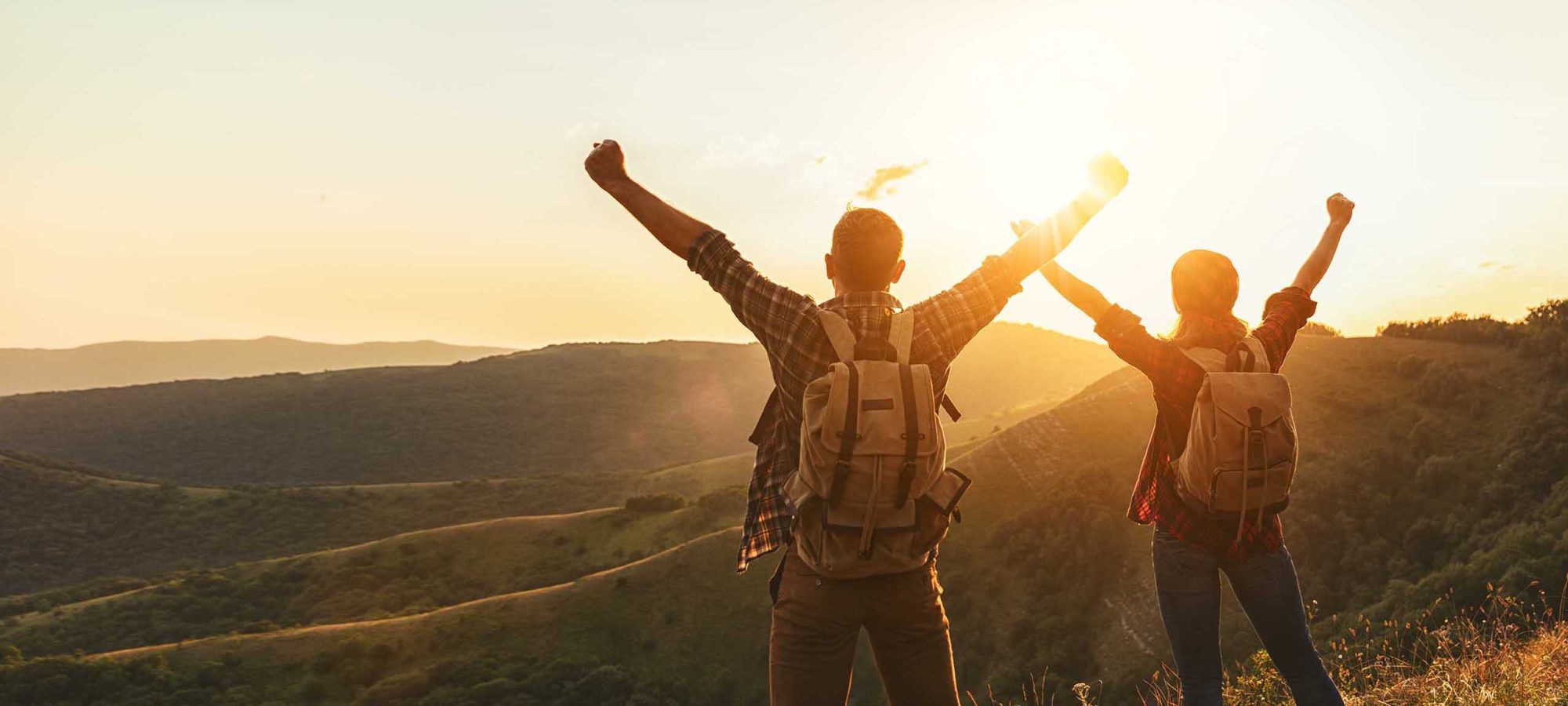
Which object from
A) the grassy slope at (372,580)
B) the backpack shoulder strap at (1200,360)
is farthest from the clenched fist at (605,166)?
the grassy slope at (372,580)

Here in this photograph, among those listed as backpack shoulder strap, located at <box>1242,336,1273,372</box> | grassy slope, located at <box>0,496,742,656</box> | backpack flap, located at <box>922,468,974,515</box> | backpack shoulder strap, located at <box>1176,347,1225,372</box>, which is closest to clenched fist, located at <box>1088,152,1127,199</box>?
backpack shoulder strap, located at <box>1176,347,1225,372</box>

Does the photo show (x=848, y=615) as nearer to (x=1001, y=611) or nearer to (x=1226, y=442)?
(x=1226, y=442)

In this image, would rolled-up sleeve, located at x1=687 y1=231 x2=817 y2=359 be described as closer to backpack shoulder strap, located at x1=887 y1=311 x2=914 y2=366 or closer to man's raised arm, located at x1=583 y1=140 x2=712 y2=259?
man's raised arm, located at x1=583 y1=140 x2=712 y2=259

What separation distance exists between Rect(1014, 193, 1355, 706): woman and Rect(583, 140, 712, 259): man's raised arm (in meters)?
1.39

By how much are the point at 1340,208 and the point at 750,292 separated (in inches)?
124

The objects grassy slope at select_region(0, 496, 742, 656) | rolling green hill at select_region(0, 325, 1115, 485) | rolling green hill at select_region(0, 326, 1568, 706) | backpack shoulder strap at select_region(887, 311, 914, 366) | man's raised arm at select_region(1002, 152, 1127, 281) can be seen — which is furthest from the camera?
rolling green hill at select_region(0, 325, 1115, 485)

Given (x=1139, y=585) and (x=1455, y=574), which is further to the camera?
(x=1139, y=585)

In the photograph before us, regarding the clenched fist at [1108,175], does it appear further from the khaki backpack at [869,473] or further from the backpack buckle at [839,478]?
the backpack buckle at [839,478]

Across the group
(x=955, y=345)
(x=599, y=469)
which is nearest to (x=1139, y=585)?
(x=955, y=345)

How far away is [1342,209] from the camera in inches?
168

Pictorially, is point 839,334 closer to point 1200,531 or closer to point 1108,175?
point 1108,175

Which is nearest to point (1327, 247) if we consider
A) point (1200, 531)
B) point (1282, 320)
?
point (1282, 320)

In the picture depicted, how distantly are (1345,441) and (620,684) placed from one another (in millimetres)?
23532

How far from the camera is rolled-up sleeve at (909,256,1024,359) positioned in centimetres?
288
